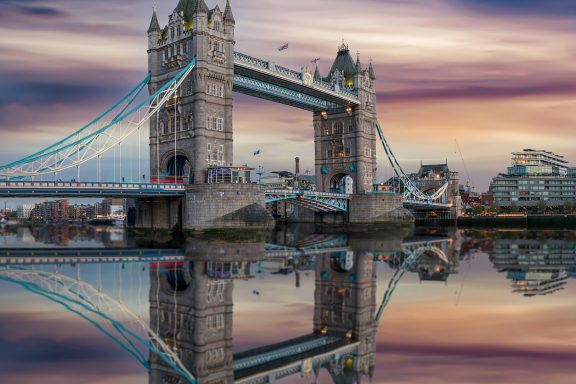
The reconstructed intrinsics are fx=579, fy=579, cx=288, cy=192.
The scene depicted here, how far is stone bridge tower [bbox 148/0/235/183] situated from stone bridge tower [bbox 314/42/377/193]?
1154 inches

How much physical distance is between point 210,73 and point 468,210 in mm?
107895

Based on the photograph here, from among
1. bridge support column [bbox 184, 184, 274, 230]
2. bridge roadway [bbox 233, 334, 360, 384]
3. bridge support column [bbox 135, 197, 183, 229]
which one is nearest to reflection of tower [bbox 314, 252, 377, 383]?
bridge roadway [bbox 233, 334, 360, 384]

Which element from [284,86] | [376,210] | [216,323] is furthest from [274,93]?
[216,323]

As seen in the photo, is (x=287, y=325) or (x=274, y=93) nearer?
(x=287, y=325)

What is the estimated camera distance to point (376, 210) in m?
84.3

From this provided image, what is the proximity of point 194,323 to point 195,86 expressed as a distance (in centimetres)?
4569

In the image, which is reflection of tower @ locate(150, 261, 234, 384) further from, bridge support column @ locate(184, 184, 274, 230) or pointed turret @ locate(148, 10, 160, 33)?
pointed turret @ locate(148, 10, 160, 33)

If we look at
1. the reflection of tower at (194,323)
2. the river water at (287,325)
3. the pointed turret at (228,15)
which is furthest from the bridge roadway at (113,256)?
the pointed turret at (228,15)

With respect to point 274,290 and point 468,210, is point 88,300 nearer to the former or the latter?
point 274,290

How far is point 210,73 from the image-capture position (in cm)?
5859

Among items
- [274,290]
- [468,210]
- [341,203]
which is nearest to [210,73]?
[341,203]

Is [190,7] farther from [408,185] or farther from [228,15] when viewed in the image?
[408,185]

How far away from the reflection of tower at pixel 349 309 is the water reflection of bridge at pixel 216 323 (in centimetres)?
2

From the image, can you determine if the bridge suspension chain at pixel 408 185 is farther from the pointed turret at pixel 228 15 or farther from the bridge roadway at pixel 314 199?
the pointed turret at pixel 228 15
